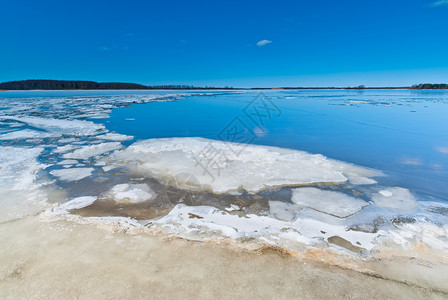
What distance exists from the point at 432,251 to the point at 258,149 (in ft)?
14.7

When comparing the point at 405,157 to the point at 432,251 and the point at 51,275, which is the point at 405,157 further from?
the point at 51,275

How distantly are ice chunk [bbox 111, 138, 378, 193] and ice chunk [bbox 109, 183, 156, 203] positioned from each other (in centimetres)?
62

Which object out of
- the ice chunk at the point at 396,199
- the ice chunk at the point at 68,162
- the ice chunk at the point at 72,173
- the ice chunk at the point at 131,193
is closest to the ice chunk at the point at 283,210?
the ice chunk at the point at 396,199

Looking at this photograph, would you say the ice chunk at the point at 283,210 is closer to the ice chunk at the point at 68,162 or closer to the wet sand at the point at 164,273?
the wet sand at the point at 164,273

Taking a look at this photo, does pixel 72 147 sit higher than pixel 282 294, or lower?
higher

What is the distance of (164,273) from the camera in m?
2.09

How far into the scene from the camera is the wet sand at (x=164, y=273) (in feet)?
6.27

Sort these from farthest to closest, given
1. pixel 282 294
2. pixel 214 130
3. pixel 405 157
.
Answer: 1. pixel 214 130
2. pixel 405 157
3. pixel 282 294

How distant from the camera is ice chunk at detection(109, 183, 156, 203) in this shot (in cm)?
357

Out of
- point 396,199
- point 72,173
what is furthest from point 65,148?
point 396,199

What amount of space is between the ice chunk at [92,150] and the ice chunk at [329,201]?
545 cm

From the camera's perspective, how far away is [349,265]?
2229mm

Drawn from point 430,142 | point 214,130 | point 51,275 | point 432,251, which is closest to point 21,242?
point 51,275

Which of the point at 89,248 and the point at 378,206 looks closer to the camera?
the point at 89,248
